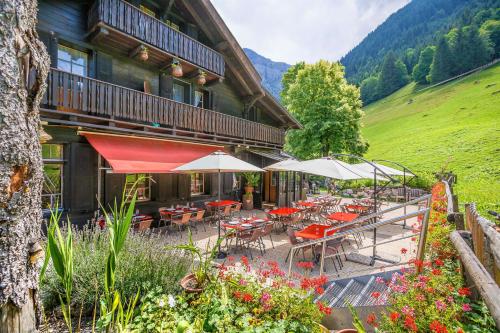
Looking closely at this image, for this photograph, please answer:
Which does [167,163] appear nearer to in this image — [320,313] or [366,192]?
[320,313]

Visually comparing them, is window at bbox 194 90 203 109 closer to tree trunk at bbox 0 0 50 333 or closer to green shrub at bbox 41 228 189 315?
green shrub at bbox 41 228 189 315

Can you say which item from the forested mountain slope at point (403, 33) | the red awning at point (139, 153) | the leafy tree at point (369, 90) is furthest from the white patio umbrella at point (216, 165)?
the forested mountain slope at point (403, 33)

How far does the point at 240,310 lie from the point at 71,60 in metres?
10.6

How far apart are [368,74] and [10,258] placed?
112 metres

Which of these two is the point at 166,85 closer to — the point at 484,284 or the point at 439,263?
the point at 439,263

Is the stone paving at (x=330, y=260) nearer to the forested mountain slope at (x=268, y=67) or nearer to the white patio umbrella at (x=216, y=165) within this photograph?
the white patio umbrella at (x=216, y=165)

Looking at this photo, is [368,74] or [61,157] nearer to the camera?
[61,157]

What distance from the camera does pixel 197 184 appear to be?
14.3 meters

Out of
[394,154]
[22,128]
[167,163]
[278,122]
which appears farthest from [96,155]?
[394,154]

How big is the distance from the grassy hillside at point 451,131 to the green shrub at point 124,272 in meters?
9.61

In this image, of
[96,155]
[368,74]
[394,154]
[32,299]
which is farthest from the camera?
[368,74]

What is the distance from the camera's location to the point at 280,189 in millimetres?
17188

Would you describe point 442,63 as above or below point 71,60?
above

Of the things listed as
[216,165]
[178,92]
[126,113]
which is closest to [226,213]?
[216,165]
